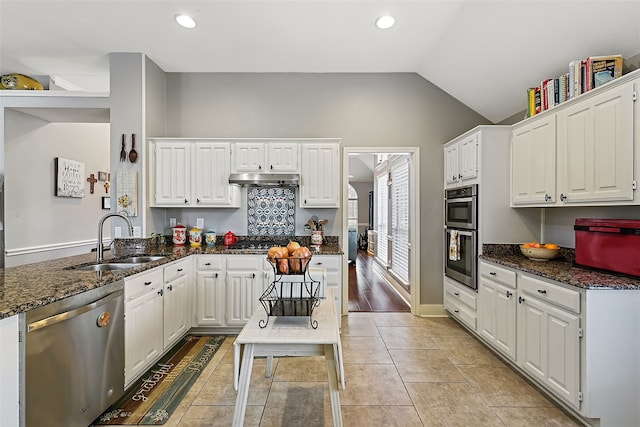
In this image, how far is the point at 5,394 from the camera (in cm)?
131

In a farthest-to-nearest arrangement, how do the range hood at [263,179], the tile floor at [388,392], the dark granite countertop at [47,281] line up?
1. the range hood at [263,179]
2. the tile floor at [388,392]
3. the dark granite countertop at [47,281]

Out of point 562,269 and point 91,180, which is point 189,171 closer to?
point 91,180

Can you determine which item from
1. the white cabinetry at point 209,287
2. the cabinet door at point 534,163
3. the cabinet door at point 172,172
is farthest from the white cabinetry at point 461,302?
the cabinet door at point 172,172

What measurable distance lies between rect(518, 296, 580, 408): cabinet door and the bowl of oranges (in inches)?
20.3

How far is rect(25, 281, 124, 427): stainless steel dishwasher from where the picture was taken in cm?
144

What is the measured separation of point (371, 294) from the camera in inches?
194

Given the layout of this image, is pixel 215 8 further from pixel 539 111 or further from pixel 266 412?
pixel 266 412

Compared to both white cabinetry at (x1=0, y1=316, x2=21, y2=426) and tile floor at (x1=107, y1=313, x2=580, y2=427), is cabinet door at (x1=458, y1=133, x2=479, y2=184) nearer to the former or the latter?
tile floor at (x1=107, y1=313, x2=580, y2=427)

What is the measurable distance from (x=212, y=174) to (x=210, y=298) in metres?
1.40

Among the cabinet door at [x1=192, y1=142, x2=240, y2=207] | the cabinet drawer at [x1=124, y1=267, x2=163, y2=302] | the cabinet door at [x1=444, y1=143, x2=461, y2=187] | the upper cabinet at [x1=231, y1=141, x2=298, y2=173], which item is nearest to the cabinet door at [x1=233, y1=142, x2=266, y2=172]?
the upper cabinet at [x1=231, y1=141, x2=298, y2=173]

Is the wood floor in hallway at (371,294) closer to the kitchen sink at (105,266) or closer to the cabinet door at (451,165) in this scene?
the cabinet door at (451,165)

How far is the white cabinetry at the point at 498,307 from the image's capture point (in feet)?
8.24

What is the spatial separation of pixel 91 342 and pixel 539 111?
3.75 metres

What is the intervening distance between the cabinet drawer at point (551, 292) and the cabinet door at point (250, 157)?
2754 millimetres
